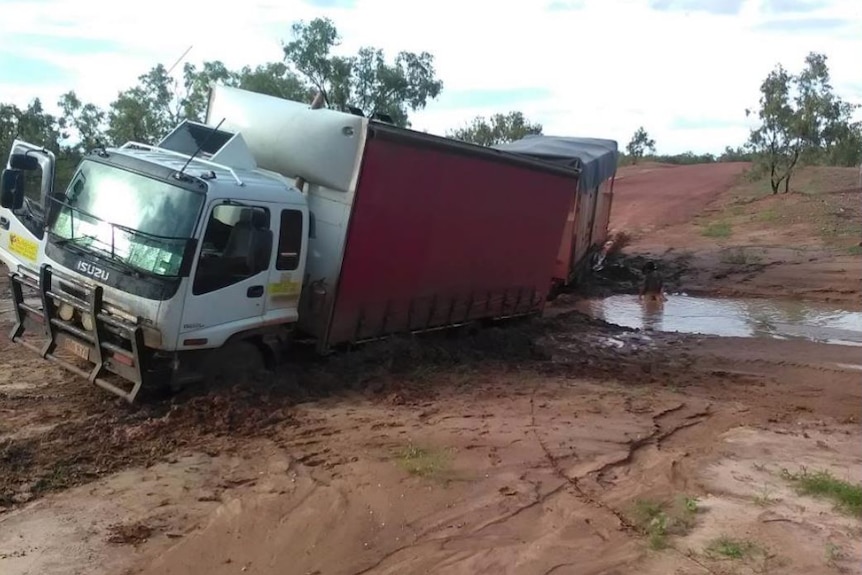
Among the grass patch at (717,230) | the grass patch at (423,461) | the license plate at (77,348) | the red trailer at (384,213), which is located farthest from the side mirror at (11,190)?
the grass patch at (717,230)

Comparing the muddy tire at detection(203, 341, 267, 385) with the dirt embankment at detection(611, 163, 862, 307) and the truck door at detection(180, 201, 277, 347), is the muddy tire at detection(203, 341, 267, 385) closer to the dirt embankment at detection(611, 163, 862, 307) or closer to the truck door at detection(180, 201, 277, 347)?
the truck door at detection(180, 201, 277, 347)

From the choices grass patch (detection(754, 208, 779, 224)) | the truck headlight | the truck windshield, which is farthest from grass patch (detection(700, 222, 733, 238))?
the truck headlight

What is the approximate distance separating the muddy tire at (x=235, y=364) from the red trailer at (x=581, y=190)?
559cm

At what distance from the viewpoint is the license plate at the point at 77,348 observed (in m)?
6.77

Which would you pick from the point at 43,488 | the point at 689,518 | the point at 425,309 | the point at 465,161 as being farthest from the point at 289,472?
the point at 465,161

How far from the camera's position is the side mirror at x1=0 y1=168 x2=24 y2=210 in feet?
24.4

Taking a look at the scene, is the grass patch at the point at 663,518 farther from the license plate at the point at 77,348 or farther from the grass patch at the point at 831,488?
the license plate at the point at 77,348

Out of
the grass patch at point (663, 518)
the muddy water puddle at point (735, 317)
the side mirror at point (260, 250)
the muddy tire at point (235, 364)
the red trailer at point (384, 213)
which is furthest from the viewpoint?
the muddy water puddle at point (735, 317)

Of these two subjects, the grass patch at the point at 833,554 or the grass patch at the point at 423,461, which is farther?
the grass patch at the point at 423,461

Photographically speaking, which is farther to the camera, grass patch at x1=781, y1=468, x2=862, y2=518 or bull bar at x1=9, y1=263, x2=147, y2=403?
bull bar at x1=9, y1=263, x2=147, y2=403

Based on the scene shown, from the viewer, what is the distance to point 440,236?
930 cm

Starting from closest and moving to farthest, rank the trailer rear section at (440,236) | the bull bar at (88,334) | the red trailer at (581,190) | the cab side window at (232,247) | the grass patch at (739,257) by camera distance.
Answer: the bull bar at (88,334) < the cab side window at (232,247) < the trailer rear section at (440,236) < the red trailer at (581,190) < the grass patch at (739,257)

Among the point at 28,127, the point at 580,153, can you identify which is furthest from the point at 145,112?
the point at 580,153

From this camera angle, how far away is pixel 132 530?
4691 millimetres
